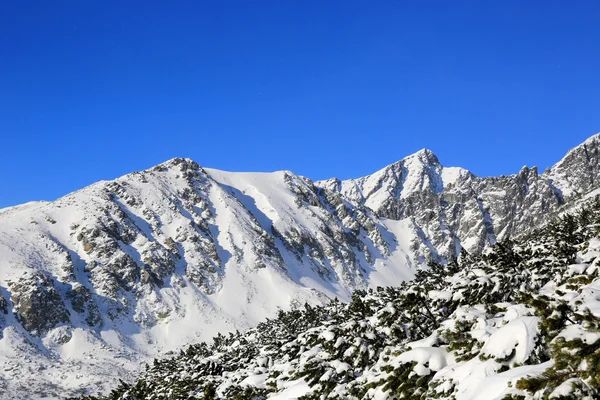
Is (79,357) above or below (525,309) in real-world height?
above

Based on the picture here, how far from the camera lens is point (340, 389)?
46.8 ft

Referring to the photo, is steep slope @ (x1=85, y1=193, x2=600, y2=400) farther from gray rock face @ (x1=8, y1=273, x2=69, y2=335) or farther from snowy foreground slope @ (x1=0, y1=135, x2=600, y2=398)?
gray rock face @ (x1=8, y1=273, x2=69, y2=335)

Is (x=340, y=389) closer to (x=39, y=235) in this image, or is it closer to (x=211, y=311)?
(x=211, y=311)

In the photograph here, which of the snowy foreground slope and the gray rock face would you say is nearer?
the snowy foreground slope

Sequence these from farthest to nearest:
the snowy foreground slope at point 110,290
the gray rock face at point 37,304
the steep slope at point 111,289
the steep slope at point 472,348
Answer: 1. the gray rock face at point 37,304
2. the steep slope at point 111,289
3. the snowy foreground slope at point 110,290
4. the steep slope at point 472,348

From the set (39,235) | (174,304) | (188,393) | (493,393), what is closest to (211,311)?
(174,304)

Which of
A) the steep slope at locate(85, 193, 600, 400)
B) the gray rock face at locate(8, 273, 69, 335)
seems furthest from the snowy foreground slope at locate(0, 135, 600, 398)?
the steep slope at locate(85, 193, 600, 400)

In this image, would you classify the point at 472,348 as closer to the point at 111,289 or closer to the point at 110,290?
the point at 110,290

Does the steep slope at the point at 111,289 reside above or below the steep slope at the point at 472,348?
above

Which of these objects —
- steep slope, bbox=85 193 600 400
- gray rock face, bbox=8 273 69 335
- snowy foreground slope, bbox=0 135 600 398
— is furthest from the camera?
gray rock face, bbox=8 273 69 335

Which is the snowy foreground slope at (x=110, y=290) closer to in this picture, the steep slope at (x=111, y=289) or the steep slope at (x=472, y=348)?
the steep slope at (x=111, y=289)

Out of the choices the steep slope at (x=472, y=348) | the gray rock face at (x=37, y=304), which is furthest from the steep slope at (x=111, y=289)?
the steep slope at (x=472, y=348)

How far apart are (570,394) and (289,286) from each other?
177 m

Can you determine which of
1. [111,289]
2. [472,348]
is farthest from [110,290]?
[472,348]
